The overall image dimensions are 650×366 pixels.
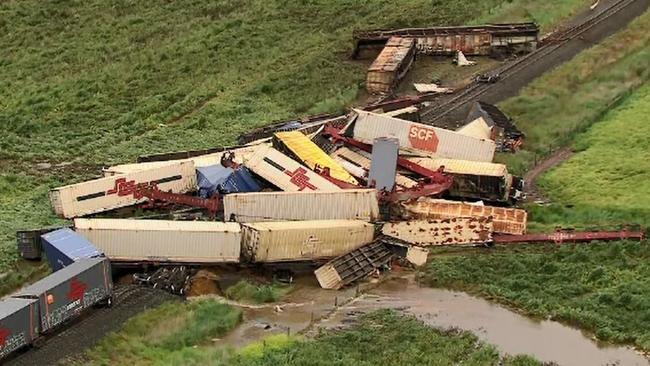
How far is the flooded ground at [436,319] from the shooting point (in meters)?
32.8

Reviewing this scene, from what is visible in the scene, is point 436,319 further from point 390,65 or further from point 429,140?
point 390,65

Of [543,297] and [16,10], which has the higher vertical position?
[16,10]

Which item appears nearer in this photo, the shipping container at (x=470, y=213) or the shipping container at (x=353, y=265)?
the shipping container at (x=353, y=265)

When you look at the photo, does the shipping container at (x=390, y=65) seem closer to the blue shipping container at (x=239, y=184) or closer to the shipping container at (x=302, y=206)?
the blue shipping container at (x=239, y=184)

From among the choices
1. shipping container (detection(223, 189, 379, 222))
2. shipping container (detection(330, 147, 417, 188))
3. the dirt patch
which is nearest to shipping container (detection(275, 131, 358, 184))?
shipping container (detection(330, 147, 417, 188))

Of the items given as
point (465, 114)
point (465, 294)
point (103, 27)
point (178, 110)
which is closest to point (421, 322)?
point (465, 294)

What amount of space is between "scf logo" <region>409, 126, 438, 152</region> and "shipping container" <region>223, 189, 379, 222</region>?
310 inches

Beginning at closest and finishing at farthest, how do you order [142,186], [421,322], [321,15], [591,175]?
[421,322] < [142,186] < [591,175] < [321,15]

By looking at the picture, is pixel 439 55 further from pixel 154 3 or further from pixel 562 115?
pixel 154 3

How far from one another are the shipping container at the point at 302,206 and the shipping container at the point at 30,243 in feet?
26.7

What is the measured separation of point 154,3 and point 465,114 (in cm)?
4269

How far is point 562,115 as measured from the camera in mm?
56031

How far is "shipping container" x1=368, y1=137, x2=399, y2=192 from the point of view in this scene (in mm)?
42781

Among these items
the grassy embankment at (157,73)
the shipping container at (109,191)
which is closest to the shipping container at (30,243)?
the grassy embankment at (157,73)
